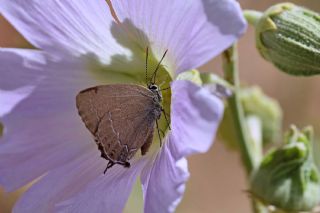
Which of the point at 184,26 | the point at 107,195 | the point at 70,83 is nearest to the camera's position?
the point at 184,26

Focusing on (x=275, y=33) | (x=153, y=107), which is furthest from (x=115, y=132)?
(x=275, y=33)

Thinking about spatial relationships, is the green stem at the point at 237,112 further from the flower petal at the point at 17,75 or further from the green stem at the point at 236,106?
the flower petal at the point at 17,75

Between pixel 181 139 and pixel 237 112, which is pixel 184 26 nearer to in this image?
pixel 181 139

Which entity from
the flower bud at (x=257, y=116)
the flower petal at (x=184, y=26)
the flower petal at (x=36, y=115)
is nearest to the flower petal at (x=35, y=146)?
the flower petal at (x=36, y=115)

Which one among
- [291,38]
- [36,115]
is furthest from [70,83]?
[291,38]

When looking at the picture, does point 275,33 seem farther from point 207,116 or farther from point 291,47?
point 207,116

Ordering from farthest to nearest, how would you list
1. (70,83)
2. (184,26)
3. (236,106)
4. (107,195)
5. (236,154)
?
(236,154), (236,106), (70,83), (107,195), (184,26)

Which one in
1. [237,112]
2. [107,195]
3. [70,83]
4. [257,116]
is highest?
[70,83]
